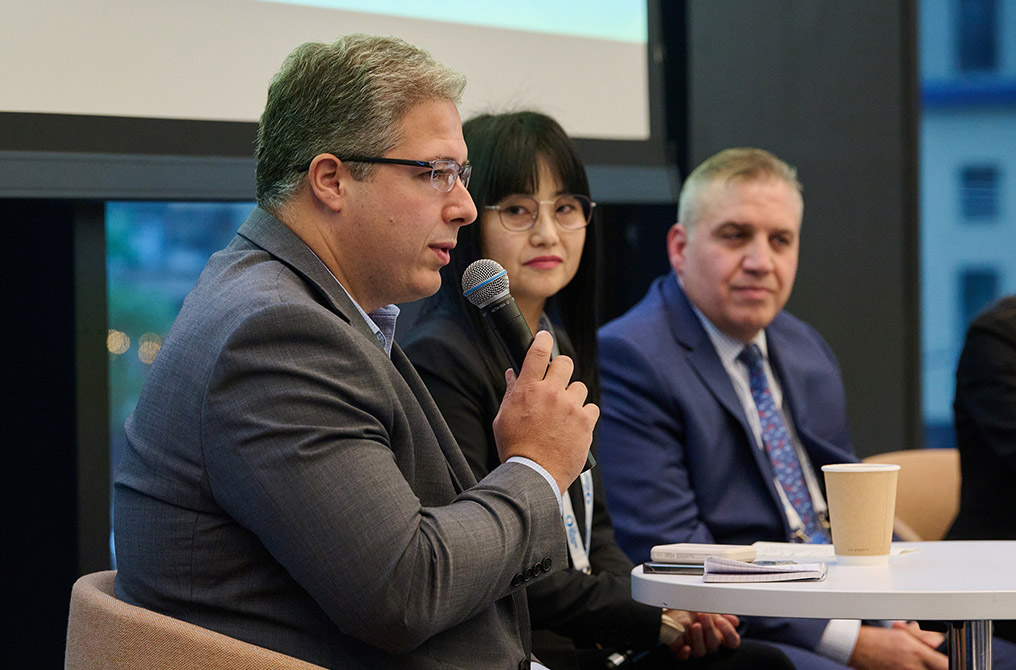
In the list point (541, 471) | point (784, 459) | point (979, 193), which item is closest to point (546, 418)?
point (541, 471)

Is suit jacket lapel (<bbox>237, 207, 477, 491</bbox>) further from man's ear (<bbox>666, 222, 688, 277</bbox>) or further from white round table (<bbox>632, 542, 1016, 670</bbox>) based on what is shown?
man's ear (<bbox>666, 222, 688, 277</bbox>)

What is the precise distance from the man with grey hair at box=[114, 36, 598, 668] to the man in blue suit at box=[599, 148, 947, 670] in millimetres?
906

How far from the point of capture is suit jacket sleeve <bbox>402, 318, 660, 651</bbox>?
1.94 metres

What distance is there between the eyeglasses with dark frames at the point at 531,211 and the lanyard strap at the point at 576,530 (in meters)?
0.51

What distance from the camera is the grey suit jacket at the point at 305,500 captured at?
1170 mm

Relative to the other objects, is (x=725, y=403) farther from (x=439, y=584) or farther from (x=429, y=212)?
(x=439, y=584)

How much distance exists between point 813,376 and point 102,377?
1691 millimetres

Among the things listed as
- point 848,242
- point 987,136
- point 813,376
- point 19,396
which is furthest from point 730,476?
point 987,136

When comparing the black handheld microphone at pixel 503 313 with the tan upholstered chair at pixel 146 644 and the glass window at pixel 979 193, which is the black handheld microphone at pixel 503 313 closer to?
the tan upholstered chair at pixel 146 644

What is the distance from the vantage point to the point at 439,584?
1.21 metres

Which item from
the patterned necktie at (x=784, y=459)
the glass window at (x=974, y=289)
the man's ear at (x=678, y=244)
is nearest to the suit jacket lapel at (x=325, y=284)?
the patterned necktie at (x=784, y=459)

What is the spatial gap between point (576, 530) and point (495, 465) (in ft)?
0.82

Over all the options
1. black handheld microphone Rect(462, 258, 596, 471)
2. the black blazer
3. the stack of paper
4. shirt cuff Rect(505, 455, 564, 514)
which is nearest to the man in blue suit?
the black blazer

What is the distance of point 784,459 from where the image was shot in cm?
255
